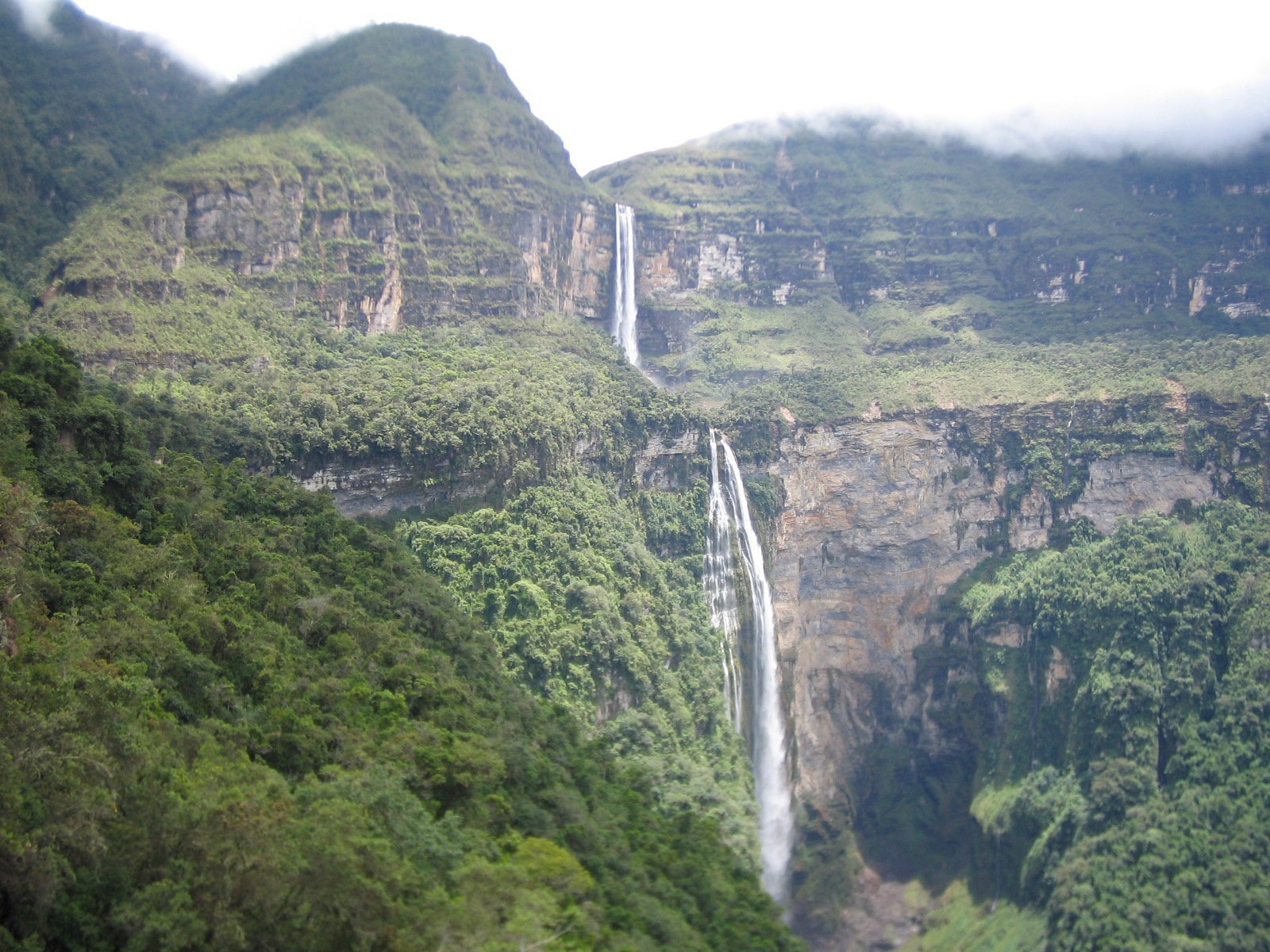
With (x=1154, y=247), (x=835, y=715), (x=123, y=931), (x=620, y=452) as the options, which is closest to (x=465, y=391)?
(x=620, y=452)

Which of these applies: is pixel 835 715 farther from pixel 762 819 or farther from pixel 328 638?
pixel 328 638

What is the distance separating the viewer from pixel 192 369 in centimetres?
4525

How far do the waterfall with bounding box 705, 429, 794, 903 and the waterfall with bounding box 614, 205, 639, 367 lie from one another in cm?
1594

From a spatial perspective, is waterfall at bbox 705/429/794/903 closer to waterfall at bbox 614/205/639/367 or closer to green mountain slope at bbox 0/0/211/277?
waterfall at bbox 614/205/639/367

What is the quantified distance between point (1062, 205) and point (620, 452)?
37917mm

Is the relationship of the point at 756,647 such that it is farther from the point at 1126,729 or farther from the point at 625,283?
the point at 625,283

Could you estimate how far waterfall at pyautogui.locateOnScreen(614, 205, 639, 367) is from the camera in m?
72.0

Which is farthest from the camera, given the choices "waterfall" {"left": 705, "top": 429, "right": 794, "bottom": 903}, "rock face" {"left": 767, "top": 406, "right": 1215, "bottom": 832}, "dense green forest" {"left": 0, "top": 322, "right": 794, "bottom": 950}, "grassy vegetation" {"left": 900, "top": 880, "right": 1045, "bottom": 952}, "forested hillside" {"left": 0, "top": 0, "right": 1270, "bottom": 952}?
"rock face" {"left": 767, "top": 406, "right": 1215, "bottom": 832}

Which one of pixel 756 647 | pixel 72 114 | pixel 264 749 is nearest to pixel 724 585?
pixel 756 647

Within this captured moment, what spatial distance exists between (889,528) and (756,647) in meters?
9.55

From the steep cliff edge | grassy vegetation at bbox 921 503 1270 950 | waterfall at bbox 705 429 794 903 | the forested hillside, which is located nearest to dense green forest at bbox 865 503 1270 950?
grassy vegetation at bbox 921 503 1270 950

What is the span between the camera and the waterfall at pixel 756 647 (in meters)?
51.4

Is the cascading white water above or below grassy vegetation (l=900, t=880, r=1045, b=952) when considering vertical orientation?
above

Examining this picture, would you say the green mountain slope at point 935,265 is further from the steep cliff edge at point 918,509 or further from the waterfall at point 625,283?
the steep cliff edge at point 918,509
